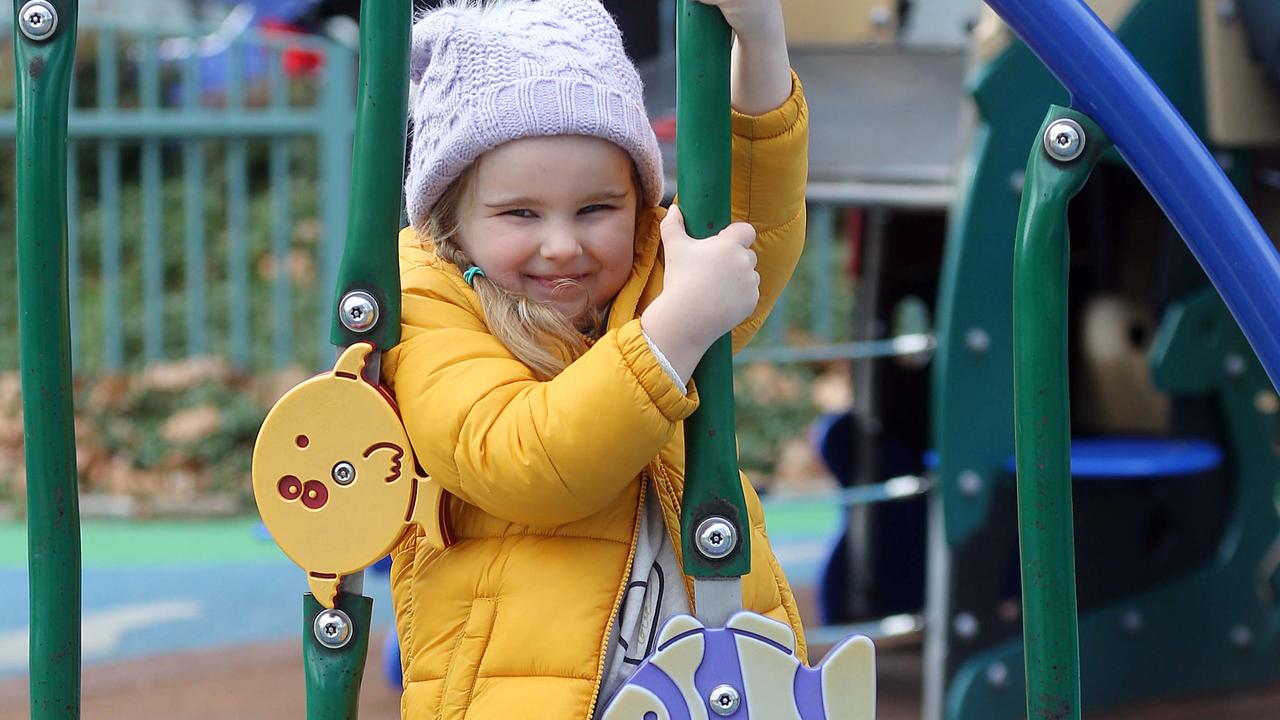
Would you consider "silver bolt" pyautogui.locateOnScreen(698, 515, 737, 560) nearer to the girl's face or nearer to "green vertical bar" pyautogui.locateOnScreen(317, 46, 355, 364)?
the girl's face

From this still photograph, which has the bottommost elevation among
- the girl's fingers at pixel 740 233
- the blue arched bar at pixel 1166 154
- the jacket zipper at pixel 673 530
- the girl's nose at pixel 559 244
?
the jacket zipper at pixel 673 530

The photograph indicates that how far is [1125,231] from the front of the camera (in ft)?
10.6

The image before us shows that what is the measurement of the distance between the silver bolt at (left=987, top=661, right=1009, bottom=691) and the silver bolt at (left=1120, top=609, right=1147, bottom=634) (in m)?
0.40

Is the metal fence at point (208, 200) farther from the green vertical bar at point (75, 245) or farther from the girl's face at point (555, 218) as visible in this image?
the girl's face at point (555, 218)

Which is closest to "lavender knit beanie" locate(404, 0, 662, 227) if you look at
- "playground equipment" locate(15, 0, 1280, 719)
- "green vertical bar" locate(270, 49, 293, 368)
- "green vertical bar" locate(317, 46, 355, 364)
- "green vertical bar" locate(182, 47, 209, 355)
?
"playground equipment" locate(15, 0, 1280, 719)

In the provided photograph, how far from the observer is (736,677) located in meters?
1.17

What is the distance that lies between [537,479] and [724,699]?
22cm

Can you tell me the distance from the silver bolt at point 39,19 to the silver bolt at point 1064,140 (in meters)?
0.80

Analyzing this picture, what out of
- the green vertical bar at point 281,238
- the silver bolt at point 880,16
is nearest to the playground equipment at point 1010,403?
the silver bolt at point 880,16

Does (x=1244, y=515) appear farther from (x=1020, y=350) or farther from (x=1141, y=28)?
(x=1020, y=350)

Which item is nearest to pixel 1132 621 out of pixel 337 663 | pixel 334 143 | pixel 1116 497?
pixel 1116 497

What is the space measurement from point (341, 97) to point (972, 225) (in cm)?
320

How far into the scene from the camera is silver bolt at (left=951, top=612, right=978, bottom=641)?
2.69m

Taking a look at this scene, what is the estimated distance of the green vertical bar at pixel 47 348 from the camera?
4.06 ft
